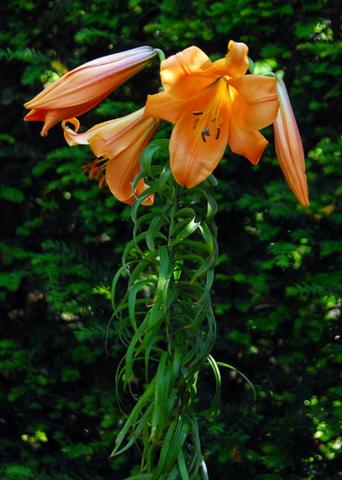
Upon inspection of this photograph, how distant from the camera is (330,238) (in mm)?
2803

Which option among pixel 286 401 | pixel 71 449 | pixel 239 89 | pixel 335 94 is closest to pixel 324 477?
pixel 286 401

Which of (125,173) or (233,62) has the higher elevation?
(233,62)

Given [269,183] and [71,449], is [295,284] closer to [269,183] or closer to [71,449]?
[269,183]

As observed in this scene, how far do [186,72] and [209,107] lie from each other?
0.12 metres

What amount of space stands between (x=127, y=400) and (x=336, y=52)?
4.35ft

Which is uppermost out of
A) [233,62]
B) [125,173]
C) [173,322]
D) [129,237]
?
[233,62]

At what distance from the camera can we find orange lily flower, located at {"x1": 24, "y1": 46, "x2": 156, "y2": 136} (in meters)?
1.68

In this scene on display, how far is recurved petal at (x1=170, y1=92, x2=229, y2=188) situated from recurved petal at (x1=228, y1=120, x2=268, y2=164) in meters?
0.01

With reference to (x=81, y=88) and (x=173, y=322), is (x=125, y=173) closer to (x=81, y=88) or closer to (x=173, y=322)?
(x=81, y=88)

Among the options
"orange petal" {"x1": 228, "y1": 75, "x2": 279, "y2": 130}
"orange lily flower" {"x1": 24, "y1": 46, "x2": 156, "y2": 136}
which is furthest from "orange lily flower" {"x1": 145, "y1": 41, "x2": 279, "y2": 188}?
"orange lily flower" {"x1": 24, "y1": 46, "x2": 156, "y2": 136}

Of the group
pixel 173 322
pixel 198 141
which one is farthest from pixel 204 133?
pixel 173 322

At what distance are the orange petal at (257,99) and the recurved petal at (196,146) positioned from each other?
0.19 ft

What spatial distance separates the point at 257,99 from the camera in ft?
5.20

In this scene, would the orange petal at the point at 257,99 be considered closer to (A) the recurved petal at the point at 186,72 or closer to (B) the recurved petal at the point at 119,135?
(A) the recurved petal at the point at 186,72
